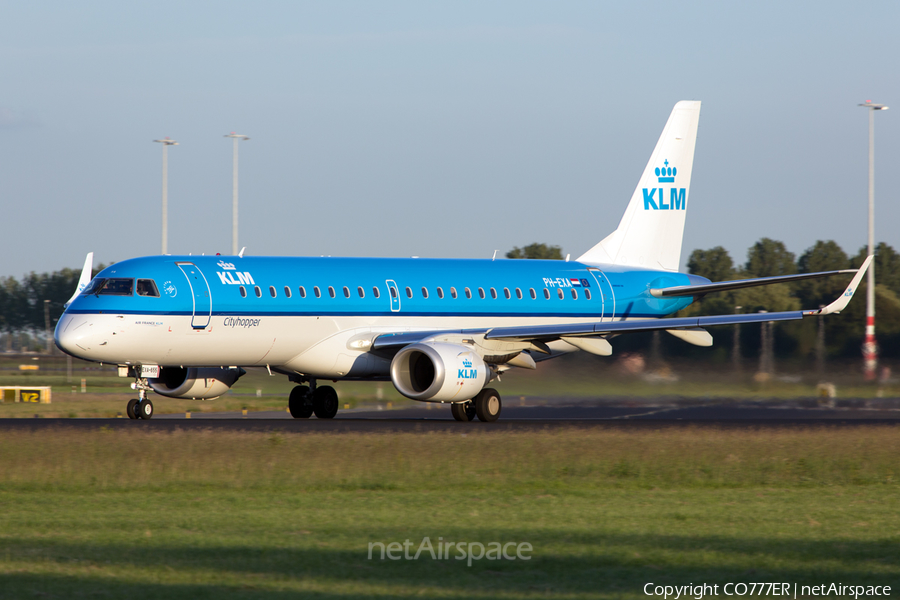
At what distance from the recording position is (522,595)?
9930mm

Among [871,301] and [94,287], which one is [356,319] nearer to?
[94,287]

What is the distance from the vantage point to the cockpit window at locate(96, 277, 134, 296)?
84.7 ft

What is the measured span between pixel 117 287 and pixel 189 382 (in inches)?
152

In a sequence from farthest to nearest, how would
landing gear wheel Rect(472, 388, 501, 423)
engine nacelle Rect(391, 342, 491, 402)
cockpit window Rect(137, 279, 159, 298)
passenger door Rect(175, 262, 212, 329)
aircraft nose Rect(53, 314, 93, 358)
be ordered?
landing gear wheel Rect(472, 388, 501, 423), engine nacelle Rect(391, 342, 491, 402), passenger door Rect(175, 262, 212, 329), cockpit window Rect(137, 279, 159, 298), aircraft nose Rect(53, 314, 93, 358)

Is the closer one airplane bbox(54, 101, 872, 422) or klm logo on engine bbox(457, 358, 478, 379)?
airplane bbox(54, 101, 872, 422)

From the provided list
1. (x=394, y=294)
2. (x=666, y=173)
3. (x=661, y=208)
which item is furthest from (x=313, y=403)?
(x=666, y=173)

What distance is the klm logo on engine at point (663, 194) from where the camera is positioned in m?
37.4

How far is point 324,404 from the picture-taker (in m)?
31.1

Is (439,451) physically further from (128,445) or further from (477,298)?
(477,298)

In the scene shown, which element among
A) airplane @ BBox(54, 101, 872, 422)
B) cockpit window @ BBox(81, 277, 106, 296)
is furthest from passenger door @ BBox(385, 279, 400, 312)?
cockpit window @ BBox(81, 277, 106, 296)

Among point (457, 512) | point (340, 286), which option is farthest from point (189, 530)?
point (340, 286)

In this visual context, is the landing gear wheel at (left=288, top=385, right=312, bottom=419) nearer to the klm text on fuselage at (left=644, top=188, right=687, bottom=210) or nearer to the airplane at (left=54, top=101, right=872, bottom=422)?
the airplane at (left=54, top=101, right=872, bottom=422)

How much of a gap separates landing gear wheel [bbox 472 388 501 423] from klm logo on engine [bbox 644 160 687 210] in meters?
11.4

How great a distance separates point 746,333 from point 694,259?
268ft
